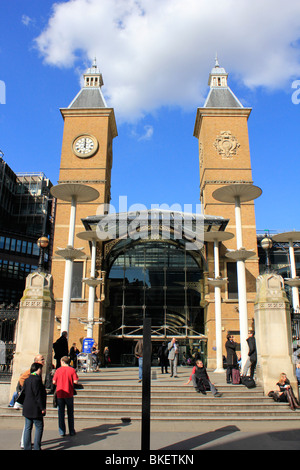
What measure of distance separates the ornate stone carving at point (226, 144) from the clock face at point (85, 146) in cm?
1098

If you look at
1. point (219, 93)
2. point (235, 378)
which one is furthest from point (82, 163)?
point (235, 378)

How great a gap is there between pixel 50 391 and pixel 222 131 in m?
28.8

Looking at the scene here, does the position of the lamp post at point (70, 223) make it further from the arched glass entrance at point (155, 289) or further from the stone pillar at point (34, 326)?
the arched glass entrance at point (155, 289)

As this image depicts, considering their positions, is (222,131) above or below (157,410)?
above

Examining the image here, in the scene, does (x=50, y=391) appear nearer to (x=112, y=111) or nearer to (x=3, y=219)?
(x=112, y=111)

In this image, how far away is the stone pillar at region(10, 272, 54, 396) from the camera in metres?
11.5

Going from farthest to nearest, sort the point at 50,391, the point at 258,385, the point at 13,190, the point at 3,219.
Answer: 1. the point at 13,190
2. the point at 3,219
3. the point at 258,385
4. the point at 50,391

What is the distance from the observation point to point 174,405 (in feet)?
35.2

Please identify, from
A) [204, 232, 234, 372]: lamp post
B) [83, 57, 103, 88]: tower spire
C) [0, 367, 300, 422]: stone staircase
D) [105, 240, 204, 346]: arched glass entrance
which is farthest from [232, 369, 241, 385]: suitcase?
[83, 57, 103, 88]: tower spire

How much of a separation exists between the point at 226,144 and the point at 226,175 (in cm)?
312

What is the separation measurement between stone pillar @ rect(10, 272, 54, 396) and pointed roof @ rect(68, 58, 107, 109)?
92.7 ft
